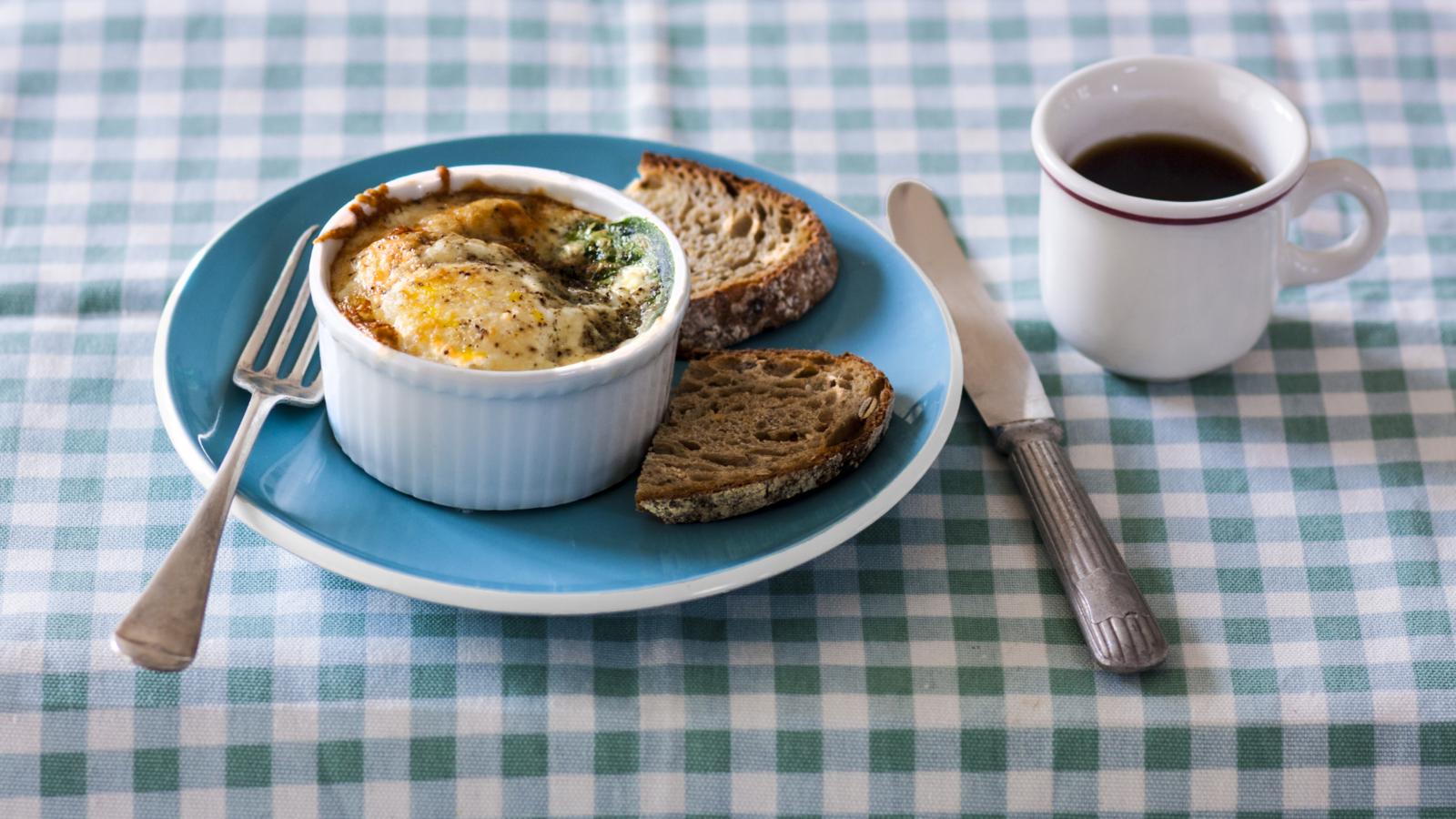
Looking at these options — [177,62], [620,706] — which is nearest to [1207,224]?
[620,706]

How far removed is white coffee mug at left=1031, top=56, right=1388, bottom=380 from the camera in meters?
2.34

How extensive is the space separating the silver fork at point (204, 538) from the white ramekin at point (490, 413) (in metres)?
0.11

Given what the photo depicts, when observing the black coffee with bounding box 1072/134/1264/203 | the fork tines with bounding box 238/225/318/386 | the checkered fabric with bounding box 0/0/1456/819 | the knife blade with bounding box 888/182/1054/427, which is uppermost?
the black coffee with bounding box 1072/134/1264/203

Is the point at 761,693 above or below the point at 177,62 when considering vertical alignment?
below

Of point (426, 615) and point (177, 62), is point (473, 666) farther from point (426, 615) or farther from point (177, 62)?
point (177, 62)

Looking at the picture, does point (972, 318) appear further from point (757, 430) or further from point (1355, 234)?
point (1355, 234)

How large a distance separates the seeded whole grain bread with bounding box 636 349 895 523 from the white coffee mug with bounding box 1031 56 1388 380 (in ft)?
1.55

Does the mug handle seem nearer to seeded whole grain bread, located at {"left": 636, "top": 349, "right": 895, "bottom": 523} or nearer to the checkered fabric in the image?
the checkered fabric

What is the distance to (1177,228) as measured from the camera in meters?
2.32

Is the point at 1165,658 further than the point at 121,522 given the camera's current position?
No

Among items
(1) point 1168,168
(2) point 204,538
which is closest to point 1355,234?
(1) point 1168,168

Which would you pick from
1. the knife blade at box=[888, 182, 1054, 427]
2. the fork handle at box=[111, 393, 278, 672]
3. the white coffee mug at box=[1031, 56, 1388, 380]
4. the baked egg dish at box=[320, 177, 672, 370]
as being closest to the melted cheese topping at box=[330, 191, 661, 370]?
the baked egg dish at box=[320, 177, 672, 370]

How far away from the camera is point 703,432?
7.42ft

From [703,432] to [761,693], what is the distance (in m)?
0.44
